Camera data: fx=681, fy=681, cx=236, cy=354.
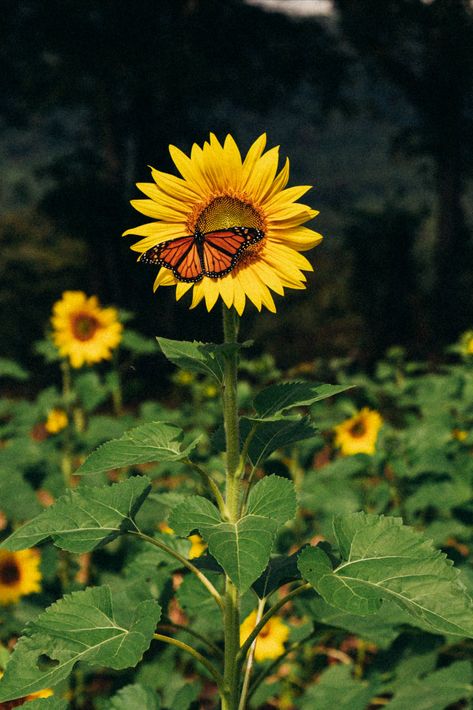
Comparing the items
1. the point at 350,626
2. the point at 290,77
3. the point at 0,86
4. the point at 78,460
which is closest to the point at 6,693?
the point at 350,626

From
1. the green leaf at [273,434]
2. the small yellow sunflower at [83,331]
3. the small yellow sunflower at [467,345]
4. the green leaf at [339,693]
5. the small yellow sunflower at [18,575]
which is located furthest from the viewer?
the small yellow sunflower at [83,331]

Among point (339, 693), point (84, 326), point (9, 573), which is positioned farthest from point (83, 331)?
point (339, 693)

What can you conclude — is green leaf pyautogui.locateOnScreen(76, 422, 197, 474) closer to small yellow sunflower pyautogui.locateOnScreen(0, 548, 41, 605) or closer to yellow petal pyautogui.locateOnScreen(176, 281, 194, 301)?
yellow petal pyautogui.locateOnScreen(176, 281, 194, 301)

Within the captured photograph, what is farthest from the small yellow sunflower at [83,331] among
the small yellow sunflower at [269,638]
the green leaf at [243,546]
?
the green leaf at [243,546]

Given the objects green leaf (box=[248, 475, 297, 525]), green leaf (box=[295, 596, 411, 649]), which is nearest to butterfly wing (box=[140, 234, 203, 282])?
green leaf (box=[248, 475, 297, 525])

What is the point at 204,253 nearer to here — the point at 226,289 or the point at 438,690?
the point at 226,289

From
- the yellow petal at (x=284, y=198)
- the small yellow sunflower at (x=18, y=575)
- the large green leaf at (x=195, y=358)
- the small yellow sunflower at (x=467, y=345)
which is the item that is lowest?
the small yellow sunflower at (x=18, y=575)

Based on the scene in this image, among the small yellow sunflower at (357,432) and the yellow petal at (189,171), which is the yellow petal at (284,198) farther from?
the small yellow sunflower at (357,432)

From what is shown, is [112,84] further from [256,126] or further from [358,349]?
[358,349]
